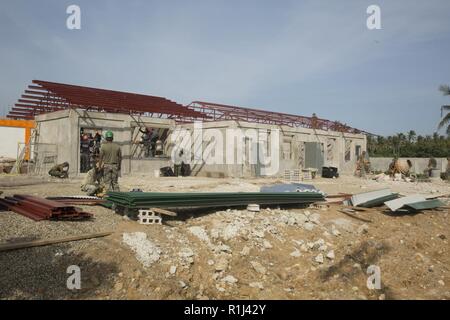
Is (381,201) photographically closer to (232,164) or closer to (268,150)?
(232,164)

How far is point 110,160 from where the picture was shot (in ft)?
28.3

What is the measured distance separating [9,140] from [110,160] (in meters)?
18.2

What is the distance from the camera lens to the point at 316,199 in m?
9.42

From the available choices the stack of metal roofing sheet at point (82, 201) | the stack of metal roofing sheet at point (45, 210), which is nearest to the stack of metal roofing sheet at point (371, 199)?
the stack of metal roofing sheet at point (82, 201)

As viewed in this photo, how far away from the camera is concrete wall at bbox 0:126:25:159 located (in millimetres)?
22812

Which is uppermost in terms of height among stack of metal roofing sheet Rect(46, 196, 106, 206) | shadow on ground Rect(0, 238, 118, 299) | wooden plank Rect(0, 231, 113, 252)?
stack of metal roofing sheet Rect(46, 196, 106, 206)

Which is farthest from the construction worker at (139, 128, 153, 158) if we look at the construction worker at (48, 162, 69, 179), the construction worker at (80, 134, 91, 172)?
the construction worker at (48, 162, 69, 179)

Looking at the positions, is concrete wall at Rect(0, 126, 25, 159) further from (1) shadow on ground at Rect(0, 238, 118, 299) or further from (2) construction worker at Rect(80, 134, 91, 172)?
(1) shadow on ground at Rect(0, 238, 118, 299)

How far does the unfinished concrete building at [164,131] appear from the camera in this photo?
18328mm

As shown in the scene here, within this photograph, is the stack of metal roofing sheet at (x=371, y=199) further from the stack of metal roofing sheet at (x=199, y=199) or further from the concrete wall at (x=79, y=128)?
the concrete wall at (x=79, y=128)

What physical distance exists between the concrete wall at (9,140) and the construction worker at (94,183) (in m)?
15.8

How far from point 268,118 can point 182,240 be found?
18.0 meters

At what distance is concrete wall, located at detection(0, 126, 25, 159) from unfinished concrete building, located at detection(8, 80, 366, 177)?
91 cm
